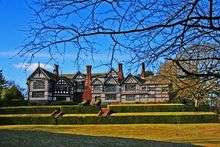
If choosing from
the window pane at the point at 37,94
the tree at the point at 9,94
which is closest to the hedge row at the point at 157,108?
the tree at the point at 9,94

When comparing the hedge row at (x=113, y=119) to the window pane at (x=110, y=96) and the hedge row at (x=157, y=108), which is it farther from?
the window pane at (x=110, y=96)

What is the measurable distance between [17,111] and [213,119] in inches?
876

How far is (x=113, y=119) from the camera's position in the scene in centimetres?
4631

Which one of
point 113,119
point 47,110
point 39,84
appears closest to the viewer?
point 113,119

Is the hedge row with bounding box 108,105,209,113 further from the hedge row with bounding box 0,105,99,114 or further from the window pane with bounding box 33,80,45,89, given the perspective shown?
the window pane with bounding box 33,80,45,89

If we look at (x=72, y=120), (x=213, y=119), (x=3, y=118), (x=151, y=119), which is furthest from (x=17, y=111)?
(x=213, y=119)

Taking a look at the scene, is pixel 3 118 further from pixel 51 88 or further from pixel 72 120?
pixel 51 88

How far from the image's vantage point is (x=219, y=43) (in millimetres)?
6980

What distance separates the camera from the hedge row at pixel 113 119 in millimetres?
44688

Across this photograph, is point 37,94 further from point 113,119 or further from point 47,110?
point 113,119

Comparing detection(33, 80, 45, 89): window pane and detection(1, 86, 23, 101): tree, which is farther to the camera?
detection(33, 80, 45, 89): window pane

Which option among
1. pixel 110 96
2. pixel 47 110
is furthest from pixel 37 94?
pixel 47 110

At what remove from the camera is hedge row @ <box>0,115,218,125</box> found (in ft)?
147

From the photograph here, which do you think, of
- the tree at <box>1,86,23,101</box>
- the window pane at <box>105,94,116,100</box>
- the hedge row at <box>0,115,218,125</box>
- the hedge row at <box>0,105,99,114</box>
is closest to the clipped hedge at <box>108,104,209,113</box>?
the hedge row at <box>0,105,99,114</box>
